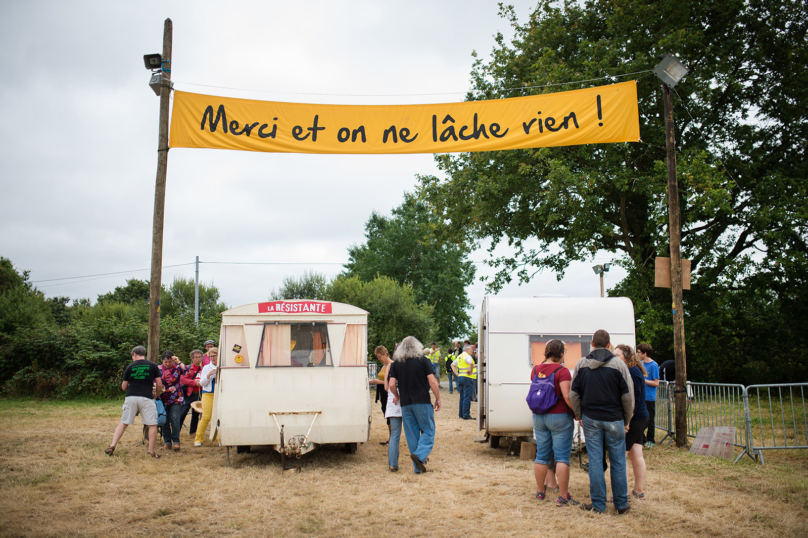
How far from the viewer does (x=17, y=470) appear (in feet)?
25.7

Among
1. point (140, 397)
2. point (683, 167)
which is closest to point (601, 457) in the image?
point (140, 397)

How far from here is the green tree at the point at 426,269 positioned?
4681cm

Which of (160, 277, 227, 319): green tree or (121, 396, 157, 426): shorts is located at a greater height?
(160, 277, 227, 319): green tree

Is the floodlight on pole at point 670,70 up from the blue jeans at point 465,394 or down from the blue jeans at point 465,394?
up

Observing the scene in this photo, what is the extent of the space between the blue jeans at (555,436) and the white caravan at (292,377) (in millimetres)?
2855

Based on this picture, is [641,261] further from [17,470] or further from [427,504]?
[17,470]

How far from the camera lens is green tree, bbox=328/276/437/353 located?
30.6 metres

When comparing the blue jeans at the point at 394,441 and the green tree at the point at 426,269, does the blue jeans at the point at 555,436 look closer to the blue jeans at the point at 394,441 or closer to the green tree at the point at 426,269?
the blue jeans at the point at 394,441

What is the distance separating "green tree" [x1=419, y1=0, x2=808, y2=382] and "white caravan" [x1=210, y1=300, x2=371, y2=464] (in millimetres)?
11293

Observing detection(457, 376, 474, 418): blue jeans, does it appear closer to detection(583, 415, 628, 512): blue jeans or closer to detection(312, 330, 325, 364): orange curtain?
detection(312, 330, 325, 364): orange curtain

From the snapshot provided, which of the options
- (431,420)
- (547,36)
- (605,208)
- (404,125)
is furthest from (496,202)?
(431,420)

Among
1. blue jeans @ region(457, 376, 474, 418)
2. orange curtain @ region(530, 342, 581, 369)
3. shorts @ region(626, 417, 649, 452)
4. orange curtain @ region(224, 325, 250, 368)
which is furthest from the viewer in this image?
blue jeans @ region(457, 376, 474, 418)

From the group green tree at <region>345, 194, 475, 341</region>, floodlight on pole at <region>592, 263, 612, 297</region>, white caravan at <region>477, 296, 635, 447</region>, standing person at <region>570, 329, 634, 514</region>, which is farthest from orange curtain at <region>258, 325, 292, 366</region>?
green tree at <region>345, 194, 475, 341</region>

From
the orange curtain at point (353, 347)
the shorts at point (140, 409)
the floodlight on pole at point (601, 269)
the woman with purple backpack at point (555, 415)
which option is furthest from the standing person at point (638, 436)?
the floodlight on pole at point (601, 269)
